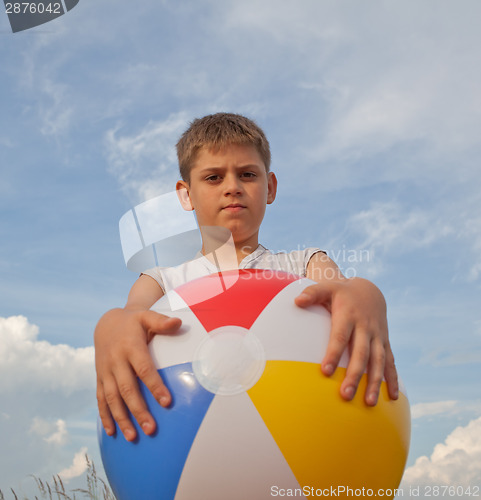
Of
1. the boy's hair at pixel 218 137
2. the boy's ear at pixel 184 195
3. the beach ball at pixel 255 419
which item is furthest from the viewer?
the boy's ear at pixel 184 195

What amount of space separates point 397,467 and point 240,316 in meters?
1.17

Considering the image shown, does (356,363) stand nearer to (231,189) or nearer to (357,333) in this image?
(357,333)

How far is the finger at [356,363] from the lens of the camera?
2.50m

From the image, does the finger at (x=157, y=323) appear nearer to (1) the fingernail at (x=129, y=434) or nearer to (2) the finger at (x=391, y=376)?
(1) the fingernail at (x=129, y=434)

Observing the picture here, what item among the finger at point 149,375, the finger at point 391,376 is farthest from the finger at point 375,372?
the finger at point 149,375

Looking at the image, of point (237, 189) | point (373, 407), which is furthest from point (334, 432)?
point (237, 189)

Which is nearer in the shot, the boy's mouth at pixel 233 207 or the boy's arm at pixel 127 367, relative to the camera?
the boy's arm at pixel 127 367

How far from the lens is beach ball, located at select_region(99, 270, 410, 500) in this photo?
7.66 feet

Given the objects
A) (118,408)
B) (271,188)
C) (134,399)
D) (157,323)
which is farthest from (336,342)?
(271,188)

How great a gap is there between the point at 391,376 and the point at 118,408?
143 centimetres

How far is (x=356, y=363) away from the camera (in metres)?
2.58

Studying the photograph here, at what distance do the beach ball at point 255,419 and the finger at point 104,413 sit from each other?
48 millimetres

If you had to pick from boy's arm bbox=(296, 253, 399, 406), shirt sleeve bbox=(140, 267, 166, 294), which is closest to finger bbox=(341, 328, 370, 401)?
boy's arm bbox=(296, 253, 399, 406)

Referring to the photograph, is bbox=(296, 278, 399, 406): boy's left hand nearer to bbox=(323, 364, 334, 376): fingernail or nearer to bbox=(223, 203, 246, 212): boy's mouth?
bbox=(323, 364, 334, 376): fingernail
